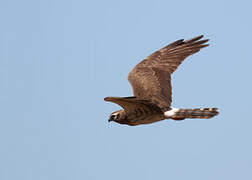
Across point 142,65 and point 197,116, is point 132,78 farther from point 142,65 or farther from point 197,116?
point 197,116

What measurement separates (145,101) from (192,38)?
13.6 feet

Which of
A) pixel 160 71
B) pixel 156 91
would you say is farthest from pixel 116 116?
pixel 160 71

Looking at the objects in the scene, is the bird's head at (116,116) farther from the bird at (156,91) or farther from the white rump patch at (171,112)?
the white rump patch at (171,112)

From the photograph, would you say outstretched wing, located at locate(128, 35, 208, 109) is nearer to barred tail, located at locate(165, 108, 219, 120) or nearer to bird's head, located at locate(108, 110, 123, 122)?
barred tail, located at locate(165, 108, 219, 120)

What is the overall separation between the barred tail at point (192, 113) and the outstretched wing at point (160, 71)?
1.62 feet

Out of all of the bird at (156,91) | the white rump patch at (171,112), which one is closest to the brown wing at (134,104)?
the bird at (156,91)

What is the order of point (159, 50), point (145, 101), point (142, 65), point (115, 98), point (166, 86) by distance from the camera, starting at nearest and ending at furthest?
point (115, 98) → point (145, 101) → point (166, 86) → point (142, 65) → point (159, 50)

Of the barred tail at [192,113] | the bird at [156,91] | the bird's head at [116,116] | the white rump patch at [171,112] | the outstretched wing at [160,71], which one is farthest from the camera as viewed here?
the outstretched wing at [160,71]

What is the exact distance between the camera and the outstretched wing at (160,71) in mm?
13062

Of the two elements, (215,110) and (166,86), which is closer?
(215,110)

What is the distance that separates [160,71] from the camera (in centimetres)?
1418

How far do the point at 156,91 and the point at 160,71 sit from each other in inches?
45.6

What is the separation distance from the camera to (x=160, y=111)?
1210cm

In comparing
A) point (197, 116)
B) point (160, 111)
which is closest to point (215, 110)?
point (197, 116)
